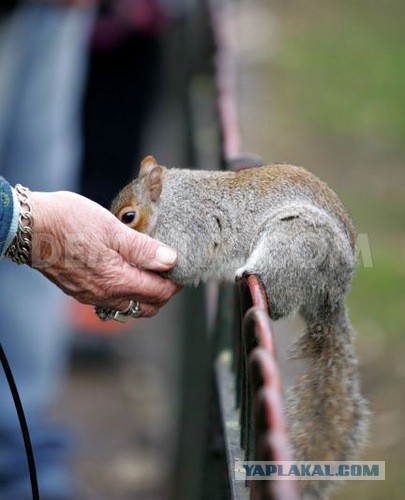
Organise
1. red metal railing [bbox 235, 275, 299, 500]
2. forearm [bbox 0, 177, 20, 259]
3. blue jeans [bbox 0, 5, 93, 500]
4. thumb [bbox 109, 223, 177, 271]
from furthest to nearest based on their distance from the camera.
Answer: blue jeans [bbox 0, 5, 93, 500] → thumb [bbox 109, 223, 177, 271] → forearm [bbox 0, 177, 20, 259] → red metal railing [bbox 235, 275, 299, 500]

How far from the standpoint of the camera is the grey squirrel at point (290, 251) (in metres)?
1.48

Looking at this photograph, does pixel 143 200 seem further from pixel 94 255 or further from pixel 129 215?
pixel 94 255

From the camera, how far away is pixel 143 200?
1.94m

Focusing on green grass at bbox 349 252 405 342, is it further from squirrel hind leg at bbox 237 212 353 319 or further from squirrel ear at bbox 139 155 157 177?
squirrel hind leg at bbox 237 212 353 319

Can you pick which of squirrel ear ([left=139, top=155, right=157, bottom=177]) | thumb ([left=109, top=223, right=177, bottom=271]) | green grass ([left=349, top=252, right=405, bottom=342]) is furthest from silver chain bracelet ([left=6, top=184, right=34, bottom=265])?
green grass ([left=349, top=252, right=405, bottom=342])

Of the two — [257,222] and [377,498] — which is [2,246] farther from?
[377,498]

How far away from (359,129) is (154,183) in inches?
146

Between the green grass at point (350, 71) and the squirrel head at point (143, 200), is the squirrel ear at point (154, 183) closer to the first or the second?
the squirrel head at point (143, 200)

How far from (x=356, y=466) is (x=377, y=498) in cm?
109

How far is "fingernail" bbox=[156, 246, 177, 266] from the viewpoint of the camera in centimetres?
175

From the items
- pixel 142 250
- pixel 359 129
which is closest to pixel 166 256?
pixel 142 250

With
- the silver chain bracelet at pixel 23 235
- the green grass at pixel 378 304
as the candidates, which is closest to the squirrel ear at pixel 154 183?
the silver chain bracelet at pixel 23 235

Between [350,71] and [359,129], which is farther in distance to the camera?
[350,71]

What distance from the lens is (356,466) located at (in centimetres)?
149
